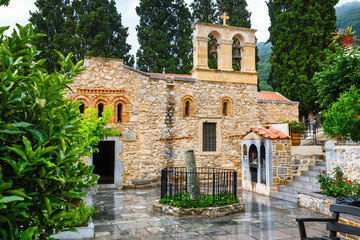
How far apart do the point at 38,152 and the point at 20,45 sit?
0.82 meters

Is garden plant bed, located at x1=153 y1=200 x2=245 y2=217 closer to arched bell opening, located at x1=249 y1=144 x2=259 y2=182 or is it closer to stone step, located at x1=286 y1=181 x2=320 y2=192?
stone step, located at x1=286 y1=181 x2=320 y2=192

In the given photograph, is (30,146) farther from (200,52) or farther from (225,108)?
(225,108)

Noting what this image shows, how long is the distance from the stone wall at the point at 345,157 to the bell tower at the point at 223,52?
6.40 m

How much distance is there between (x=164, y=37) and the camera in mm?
21766

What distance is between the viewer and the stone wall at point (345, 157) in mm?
6570

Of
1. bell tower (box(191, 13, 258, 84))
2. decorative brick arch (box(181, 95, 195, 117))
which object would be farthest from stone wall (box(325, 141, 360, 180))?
bell tower (box(191, 13, 258, 84))

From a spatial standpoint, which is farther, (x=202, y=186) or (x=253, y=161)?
(x=202, y=186)

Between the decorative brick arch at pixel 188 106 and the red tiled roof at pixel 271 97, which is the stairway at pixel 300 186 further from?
the red tiled roof at pixel 271 97

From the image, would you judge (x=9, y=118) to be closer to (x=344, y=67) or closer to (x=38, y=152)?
(x=38, y=152)

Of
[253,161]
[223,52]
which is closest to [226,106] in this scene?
[223,52]

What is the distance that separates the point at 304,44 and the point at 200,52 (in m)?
8.77

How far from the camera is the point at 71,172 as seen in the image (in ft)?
6.30

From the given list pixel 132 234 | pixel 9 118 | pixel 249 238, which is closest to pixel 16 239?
pixel 9 118

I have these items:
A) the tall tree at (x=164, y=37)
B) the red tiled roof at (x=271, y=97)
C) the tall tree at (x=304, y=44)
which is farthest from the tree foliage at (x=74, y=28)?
the tall tree at (x=304, y=44)
